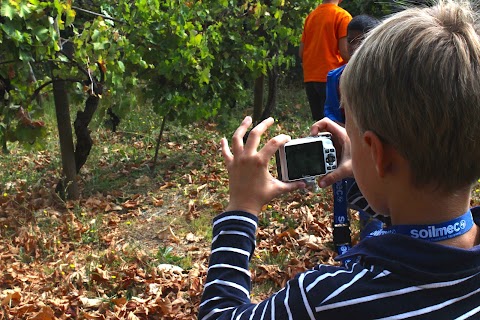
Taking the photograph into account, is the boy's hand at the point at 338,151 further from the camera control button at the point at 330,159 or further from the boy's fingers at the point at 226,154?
the boy's fingers at the point at 226,154

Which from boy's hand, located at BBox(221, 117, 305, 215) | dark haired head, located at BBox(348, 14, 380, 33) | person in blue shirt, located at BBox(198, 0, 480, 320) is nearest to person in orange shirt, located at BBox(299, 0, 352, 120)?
dark haired head, located at BBox(348, 14, 380, 33)

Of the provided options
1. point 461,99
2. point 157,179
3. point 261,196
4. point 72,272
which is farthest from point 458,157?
point 157,179

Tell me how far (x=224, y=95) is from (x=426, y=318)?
5.93m

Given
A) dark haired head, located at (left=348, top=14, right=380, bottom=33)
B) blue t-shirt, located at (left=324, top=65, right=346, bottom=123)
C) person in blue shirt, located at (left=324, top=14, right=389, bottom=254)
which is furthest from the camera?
dark haired head, located at (left=348, top=14, right=380, bottom=33)

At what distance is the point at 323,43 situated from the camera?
540 cm

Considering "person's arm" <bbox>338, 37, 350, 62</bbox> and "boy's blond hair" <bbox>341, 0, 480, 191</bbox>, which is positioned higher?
"person's arm" <bbox>338, 37, 350, 62</bbox>

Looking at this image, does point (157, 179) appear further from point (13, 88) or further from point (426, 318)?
point (426, 318)

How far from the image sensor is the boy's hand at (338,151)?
1477 millimetres

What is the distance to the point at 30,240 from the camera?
14.9 feet

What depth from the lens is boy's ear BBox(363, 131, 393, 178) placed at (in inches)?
39.6

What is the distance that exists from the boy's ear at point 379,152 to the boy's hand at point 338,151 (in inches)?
16.9

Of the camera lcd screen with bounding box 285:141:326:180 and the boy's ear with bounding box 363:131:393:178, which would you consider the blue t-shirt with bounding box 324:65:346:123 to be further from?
the boy's ear with bounding box 363:131:393:178

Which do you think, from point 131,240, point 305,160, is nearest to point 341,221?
point 305,160

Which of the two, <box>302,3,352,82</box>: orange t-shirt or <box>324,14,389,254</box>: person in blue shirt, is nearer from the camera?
<box>324,14,389,254</box>: person in blue shirt
